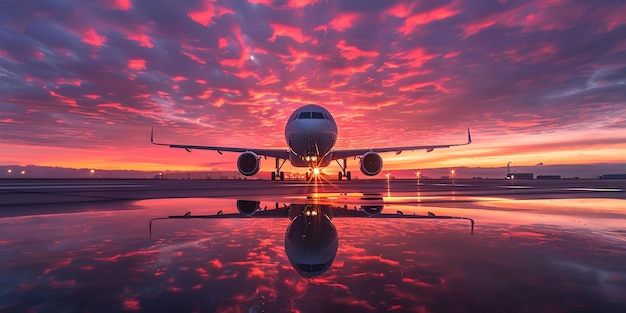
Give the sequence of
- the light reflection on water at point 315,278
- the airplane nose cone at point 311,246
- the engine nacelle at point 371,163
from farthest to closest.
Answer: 1. the engine nacelle at point 371,163
2. the airplane nose cone at point 311,246
3. the light reflection on water at point 315,278

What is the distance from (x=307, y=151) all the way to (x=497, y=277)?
1843cm

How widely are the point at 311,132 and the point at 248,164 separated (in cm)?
557

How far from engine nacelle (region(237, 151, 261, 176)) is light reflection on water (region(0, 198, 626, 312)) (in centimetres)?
1729

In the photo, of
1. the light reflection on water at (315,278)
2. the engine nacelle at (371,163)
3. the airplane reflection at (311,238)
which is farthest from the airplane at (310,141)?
the light reflection on water at (315,278)

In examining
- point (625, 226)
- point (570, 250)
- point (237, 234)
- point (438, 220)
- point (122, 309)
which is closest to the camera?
point (122, 309)

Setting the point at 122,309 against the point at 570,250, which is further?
the point at 570,250

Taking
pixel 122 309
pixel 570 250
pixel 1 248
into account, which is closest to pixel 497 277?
pixel 570 250

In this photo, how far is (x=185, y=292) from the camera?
2.29 meters

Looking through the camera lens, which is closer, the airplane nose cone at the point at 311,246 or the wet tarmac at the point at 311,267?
the wet tarmac at the point at 311,267

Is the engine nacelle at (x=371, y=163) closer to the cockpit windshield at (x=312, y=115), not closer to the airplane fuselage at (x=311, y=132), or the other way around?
the airplane fuselage at (x=311, y=132)

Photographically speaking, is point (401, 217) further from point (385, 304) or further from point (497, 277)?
point (385, 304)

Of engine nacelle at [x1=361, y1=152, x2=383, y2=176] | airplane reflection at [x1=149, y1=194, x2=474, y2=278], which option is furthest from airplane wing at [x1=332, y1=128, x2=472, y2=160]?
airplane reflection at [x1=149, y1=194, x2=474, y2=278]

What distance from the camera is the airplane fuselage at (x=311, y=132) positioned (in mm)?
19359

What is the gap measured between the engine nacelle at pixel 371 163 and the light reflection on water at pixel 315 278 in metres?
17.8
